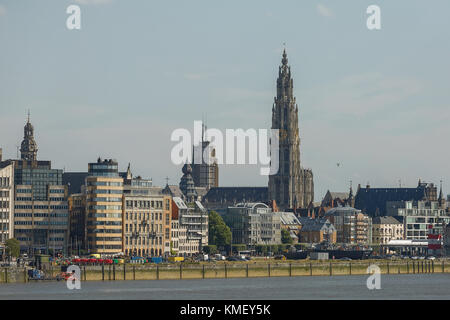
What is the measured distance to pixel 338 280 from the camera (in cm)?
18700

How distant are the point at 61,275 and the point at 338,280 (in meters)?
38.9

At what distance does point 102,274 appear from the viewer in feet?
586

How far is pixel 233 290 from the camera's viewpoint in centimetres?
15338

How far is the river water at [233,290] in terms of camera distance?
140 metres

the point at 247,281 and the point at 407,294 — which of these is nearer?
the point at 407,294

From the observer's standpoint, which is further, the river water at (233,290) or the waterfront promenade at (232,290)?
the river water at (233,290)

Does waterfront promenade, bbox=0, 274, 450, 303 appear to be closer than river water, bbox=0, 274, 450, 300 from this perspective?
Yes

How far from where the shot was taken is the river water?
14012 centimetres

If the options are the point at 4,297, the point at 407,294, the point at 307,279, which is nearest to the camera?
the point at 4,297
